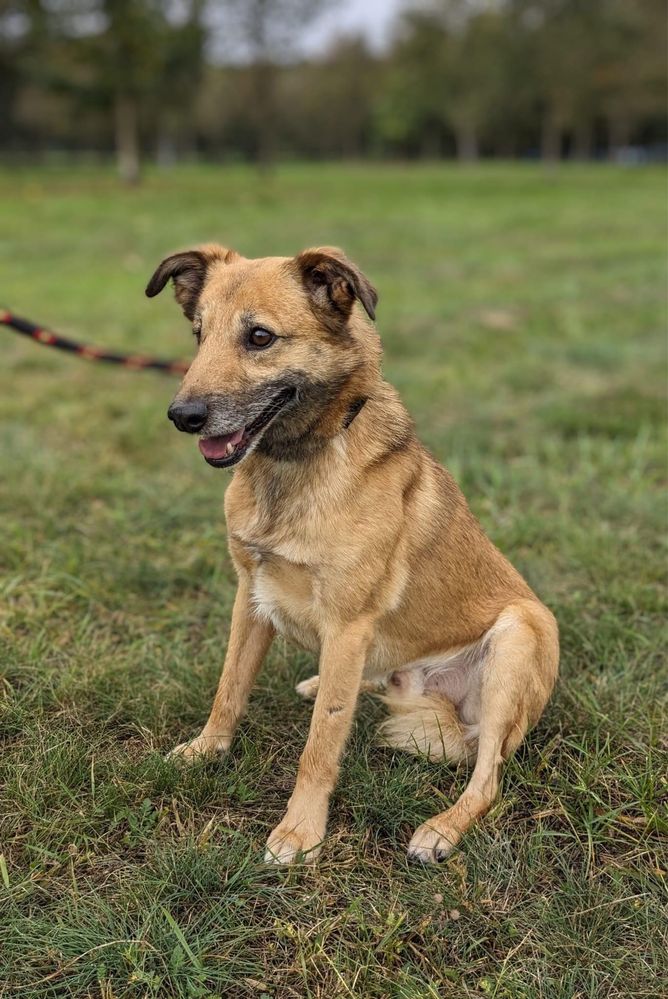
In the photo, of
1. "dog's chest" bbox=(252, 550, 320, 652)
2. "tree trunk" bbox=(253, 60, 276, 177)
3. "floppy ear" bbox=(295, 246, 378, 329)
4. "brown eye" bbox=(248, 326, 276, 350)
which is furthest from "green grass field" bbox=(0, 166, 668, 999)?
"tree trunk" bbox=(253, 60, 276, 177)

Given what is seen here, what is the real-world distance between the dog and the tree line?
2904cm

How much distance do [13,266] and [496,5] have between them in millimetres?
43300

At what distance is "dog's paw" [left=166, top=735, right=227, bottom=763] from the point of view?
2.77m

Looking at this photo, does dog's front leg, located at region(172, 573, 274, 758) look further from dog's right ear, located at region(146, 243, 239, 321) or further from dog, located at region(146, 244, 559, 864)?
dog's right ear, located at region(146, 243, 239, 321)

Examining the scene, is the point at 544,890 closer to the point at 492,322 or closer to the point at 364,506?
the point at 364,506

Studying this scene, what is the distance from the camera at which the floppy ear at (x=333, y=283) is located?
2.48 meters

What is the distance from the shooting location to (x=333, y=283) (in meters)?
2.60

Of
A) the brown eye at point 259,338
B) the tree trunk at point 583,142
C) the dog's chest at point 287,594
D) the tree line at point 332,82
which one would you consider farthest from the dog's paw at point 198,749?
the tree trunk at point 583,142

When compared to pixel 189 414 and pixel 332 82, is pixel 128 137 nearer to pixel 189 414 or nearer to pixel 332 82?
pixel 189 414

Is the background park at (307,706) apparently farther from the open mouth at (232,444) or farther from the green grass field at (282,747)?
the open mouth at (232,444)

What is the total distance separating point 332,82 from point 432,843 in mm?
76080

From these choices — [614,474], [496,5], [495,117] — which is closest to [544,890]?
[614,474]

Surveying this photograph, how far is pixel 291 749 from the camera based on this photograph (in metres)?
2.97

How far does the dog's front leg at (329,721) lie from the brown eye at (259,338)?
0.89m
